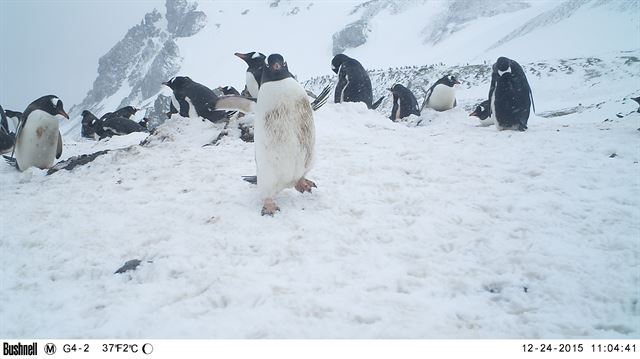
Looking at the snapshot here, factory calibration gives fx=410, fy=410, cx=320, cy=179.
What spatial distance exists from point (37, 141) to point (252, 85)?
4.47 metres

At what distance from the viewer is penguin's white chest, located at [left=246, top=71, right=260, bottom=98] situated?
361 inches

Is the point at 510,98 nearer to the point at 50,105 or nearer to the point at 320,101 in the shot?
the point at 320,101

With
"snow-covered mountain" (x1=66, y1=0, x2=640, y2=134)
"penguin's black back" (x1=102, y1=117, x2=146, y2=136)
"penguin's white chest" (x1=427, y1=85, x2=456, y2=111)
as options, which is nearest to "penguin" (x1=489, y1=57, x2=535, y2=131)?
"penguin's white chest" (x1=427, y1=85, x2=456, y2=111)

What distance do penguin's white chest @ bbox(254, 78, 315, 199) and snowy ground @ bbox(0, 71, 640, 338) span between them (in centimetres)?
34

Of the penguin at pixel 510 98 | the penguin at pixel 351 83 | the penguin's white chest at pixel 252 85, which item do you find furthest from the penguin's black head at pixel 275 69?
the penguin at pixel 351 83

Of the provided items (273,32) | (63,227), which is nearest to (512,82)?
(63,227)

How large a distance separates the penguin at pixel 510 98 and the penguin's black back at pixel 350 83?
479 centimetres

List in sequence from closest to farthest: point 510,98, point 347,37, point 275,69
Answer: point 275,69 < point 510,98 < point 347,37


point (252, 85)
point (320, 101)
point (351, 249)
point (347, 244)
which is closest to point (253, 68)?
point (252, 85)

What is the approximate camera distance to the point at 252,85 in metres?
9.35

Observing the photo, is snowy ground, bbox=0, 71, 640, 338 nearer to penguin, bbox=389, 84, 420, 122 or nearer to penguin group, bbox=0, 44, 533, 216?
penguin group, bbox=0, 44, 533, 216

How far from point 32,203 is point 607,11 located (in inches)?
1391

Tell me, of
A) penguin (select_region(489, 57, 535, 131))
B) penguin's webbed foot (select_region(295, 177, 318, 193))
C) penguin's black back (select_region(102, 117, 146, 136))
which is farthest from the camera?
penguin's black back (select_region(102, 117, 146, 136))

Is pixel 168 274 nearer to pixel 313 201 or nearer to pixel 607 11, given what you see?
pixel 313 201
